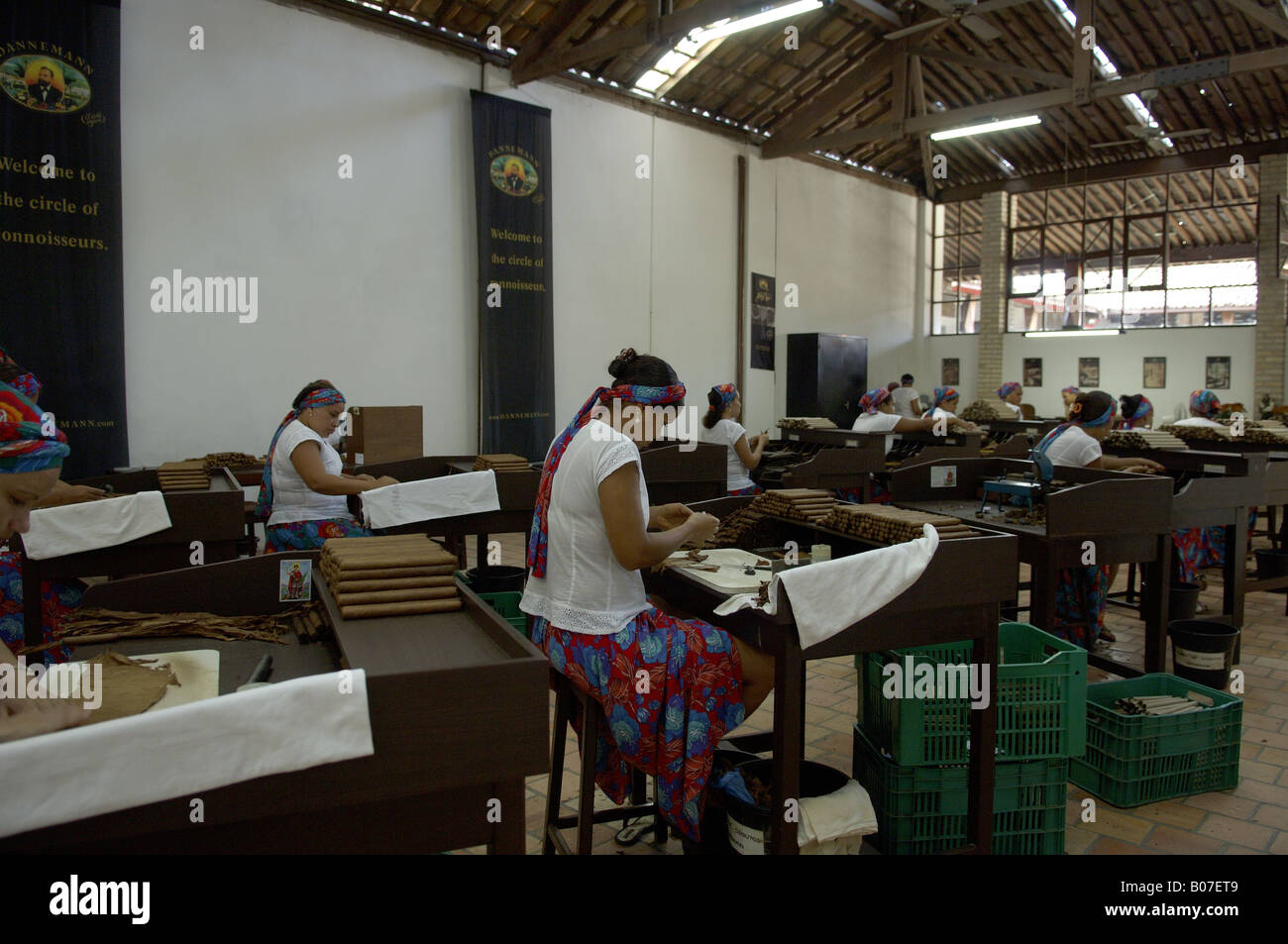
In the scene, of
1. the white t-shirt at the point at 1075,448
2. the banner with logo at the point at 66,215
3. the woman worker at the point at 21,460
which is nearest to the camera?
the woman worker at the point at 21,460

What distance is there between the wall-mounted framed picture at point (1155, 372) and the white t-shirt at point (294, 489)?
12.8 m

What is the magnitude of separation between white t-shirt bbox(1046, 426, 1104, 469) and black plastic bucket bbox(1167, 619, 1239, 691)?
93cm

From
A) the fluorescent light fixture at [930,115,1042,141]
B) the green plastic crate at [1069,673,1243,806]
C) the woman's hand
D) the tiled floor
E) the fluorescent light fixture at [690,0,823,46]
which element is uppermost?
the fluorescent light fixture at [690,0,823,46]

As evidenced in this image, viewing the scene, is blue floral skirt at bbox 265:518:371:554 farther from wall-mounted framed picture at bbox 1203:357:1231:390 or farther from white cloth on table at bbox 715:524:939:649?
wall-mounted framed picture at bbox 1203:357:1231:390

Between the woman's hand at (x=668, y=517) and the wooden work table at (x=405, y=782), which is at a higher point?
the woman's hand at (x=668, y=517)

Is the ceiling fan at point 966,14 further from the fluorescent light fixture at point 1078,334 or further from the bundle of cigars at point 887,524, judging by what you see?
the bundle of cigars at point 887,524

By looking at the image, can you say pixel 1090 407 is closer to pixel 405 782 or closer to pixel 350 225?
pixel 405 782

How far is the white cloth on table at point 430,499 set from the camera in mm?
3945

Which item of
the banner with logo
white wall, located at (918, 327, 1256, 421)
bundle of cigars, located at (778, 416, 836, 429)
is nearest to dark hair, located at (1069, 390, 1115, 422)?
bundle of cigars, located at (778, 416, 836, 429)

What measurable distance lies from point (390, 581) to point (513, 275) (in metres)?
6.93

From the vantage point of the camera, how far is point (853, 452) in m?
6.70

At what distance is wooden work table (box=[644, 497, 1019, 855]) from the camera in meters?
2.11

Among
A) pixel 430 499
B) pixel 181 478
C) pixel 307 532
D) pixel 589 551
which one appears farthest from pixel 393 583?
pixel 181 478

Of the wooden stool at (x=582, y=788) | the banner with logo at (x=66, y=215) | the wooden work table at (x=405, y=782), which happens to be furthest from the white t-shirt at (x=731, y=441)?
the banner with logo at (x=66, y=215)
